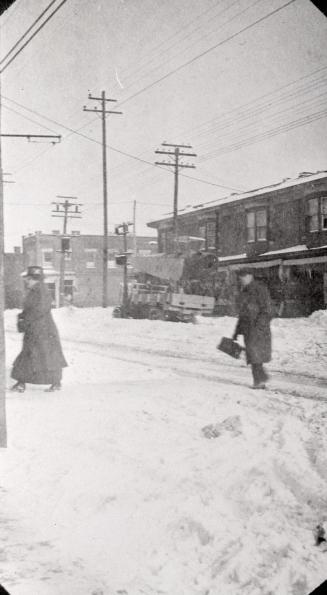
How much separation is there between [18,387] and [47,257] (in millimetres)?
1968

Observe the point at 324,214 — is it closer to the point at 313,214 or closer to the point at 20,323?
the point at 313,214

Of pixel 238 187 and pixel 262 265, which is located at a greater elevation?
pixel 238 187

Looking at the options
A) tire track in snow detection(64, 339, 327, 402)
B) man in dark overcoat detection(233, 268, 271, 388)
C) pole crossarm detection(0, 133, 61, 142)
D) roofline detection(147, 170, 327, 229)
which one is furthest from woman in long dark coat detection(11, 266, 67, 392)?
man in dark overcoat detection(233, 268, 271, 388)

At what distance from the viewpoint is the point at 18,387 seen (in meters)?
4.36

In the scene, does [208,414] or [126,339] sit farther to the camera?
[126,339]

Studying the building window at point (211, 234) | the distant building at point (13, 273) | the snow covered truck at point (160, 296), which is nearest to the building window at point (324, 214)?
the building window at point (211, 234)

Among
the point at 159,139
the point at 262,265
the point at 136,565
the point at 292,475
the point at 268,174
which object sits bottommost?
the point at 136,565

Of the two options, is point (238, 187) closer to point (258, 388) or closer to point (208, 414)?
point (208, 414)

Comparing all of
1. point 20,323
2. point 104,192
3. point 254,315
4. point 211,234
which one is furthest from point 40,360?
point 254,315

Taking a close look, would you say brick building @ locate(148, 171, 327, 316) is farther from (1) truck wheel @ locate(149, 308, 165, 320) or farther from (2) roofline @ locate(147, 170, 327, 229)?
(1) truck wheel @ locate(149, 308, 165, 320)

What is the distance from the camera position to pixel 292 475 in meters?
2.01

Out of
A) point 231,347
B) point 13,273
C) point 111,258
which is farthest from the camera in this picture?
point 13,273

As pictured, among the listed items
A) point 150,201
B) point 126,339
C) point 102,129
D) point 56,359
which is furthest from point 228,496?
point 126,339

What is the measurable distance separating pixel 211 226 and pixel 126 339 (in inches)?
96.7
